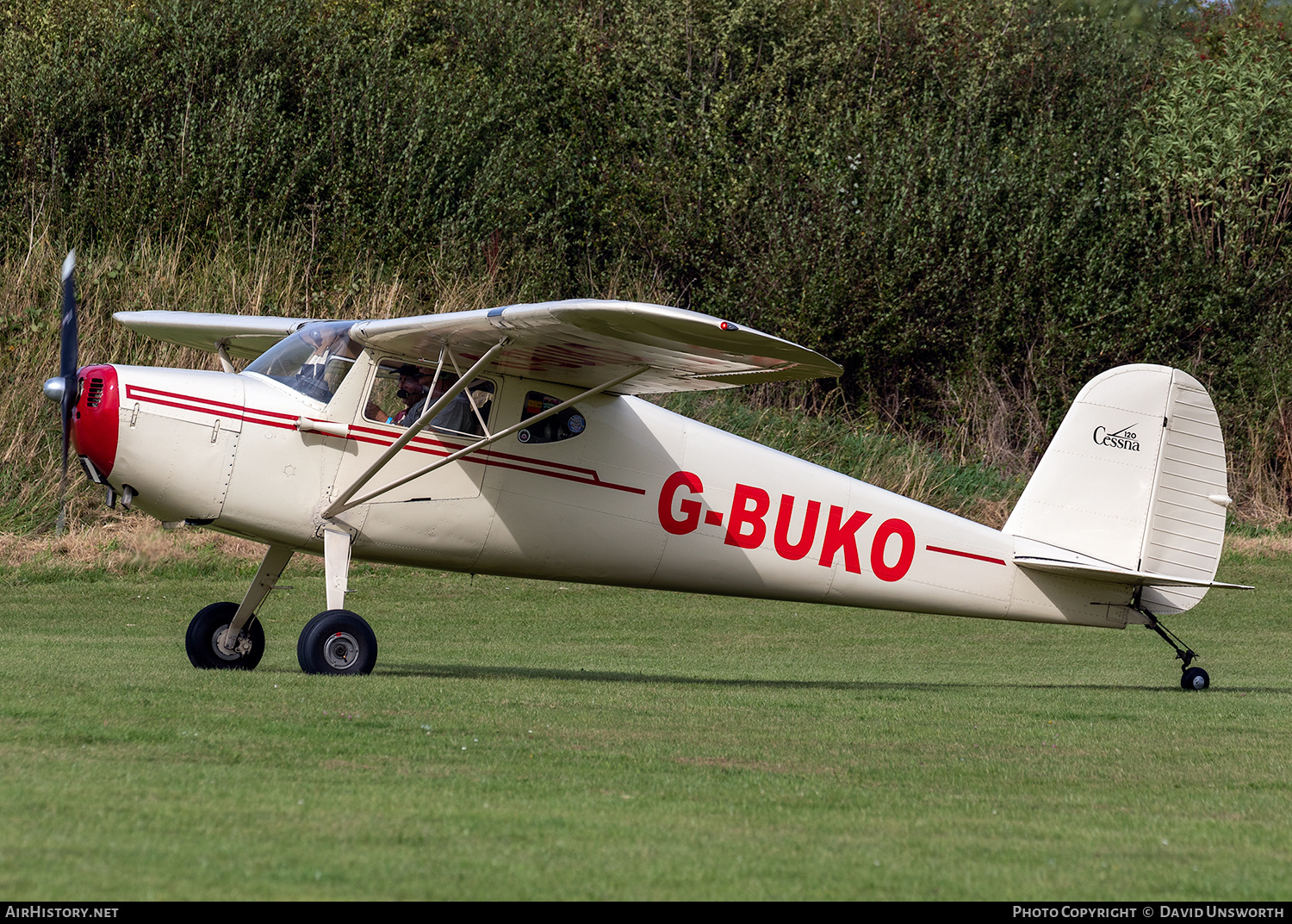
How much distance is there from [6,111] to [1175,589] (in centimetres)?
2299

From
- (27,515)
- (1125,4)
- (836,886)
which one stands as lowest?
(27,515)

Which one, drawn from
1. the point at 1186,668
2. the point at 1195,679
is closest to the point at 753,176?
the point at 1186,668

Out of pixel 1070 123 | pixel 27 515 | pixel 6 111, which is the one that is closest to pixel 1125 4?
pixel 1070 123

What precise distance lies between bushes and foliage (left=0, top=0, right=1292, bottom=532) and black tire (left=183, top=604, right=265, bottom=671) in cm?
1437

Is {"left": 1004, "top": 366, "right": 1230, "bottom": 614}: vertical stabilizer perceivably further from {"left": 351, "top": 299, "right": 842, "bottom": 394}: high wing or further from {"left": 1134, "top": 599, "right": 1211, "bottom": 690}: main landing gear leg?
{"left": 351, "top": 299, "right": 842, "bottom": 394}: high wing

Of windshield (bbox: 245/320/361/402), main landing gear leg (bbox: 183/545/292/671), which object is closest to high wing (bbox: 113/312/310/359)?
windshield (bbox: 245/320/361/402)

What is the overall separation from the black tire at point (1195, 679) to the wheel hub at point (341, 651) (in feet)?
23.9

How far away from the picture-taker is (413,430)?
1056 centimetres

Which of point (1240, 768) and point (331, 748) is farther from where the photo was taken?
point (1240, 768)

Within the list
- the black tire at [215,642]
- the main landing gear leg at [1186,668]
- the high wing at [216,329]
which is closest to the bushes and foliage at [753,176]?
the high wing at [216,329]

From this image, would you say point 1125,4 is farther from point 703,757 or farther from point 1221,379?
point 703,757

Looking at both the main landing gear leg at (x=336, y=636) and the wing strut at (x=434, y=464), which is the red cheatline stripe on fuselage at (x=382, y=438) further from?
the main landing gear leg at (x=336, y=636)

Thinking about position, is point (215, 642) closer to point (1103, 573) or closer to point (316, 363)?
point (316, 363)

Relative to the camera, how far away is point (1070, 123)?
32.9 meters
